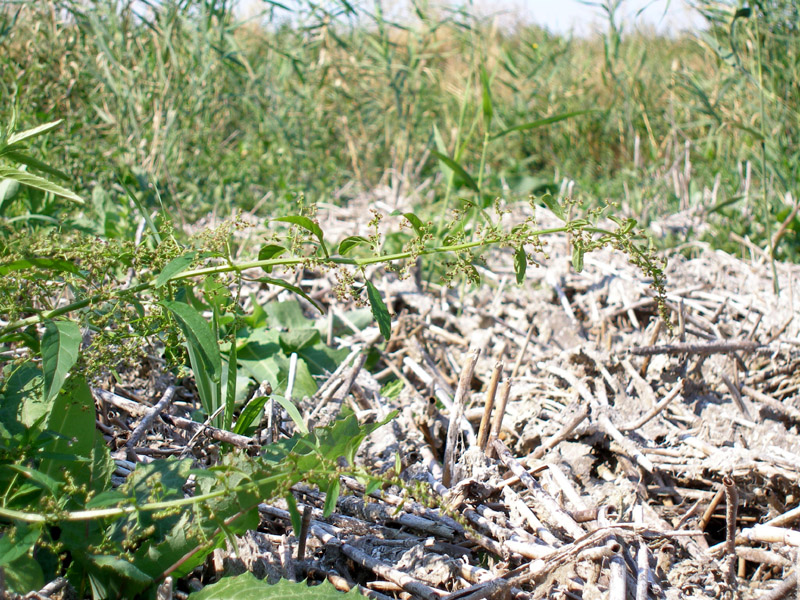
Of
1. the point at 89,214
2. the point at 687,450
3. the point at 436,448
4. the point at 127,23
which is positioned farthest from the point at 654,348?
the point at 127,23

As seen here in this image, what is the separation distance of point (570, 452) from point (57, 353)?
1256 millimetres

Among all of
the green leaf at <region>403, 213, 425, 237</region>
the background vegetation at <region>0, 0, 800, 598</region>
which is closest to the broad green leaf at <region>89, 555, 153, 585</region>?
the background vegetation at <region>0, 0, 800, 598</region>

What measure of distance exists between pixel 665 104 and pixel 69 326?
6.45 metres

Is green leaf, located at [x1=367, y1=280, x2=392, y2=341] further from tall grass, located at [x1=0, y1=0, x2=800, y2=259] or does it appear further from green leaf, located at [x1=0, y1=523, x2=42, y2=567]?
tall grass, located at [x1=0, y1=0, x2=800, y2=259]

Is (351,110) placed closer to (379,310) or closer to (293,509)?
(379,310)

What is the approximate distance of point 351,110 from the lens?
4.82 m

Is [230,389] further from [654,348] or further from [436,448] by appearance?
[654,348]

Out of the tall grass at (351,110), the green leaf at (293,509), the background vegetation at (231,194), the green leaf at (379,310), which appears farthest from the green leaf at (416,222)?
the tall grass at (351,110)

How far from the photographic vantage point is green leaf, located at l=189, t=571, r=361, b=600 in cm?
108

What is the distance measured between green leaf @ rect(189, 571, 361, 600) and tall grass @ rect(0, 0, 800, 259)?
169 centimetres

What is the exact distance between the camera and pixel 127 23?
3375 millimetres

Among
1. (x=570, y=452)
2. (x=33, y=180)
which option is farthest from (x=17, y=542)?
(x=570, y=452)

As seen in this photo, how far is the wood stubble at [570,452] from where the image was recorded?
129cm

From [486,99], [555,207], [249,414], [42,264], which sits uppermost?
[486,99]
